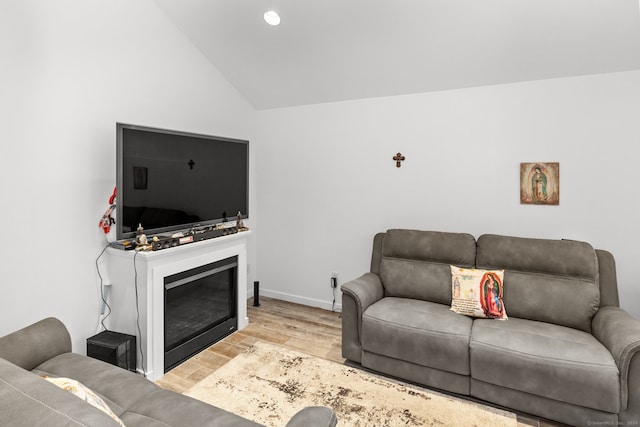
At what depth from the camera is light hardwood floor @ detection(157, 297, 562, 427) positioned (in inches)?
103

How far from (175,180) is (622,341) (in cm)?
321

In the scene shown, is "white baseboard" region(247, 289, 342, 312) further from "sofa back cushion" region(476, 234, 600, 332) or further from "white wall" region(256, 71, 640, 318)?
"sofa back cushion" region(476, 234, 600, 332)

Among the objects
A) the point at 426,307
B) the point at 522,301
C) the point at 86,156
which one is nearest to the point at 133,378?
the point at 86,156

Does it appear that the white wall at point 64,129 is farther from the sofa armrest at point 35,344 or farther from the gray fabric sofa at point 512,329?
the gray fabric sofa at point 512,329

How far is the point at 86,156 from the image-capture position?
105 inches

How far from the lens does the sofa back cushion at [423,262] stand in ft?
9.67

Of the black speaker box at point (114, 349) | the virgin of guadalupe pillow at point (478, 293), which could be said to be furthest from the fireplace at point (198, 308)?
the virgin of guadalupe pillow at point (478, 293)

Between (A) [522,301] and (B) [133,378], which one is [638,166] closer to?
(A) [522,301]

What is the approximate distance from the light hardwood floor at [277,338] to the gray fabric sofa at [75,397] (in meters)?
0.84

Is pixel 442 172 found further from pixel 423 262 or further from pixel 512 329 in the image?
pixel 512 329

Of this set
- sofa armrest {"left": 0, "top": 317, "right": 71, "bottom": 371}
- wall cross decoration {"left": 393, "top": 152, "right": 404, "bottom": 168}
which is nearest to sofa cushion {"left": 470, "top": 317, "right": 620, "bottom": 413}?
wall cross decoration {"left": 393, "top": 152, "right": 404, "bottom": 168}

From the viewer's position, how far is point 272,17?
3012mm

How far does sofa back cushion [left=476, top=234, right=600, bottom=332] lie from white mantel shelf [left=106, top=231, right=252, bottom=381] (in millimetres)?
2517

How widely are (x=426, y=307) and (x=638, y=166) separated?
6.54 ft
